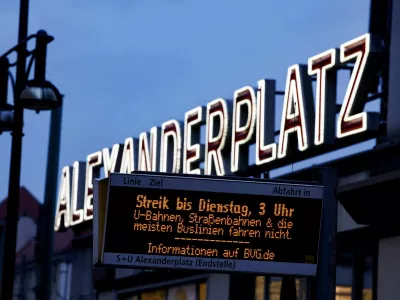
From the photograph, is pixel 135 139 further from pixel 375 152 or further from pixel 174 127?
pixel 375 152

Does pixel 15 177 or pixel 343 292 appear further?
pixel 343 292

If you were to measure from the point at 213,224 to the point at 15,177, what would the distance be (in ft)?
19.9

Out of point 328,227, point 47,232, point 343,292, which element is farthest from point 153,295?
point 328,227

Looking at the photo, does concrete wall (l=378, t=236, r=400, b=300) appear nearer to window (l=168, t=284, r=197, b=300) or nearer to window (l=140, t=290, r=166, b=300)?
window (l=168, t=284, r=197, b=300)

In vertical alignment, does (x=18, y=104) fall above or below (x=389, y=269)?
above

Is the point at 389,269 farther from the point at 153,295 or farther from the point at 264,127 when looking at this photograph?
the point at 153,295

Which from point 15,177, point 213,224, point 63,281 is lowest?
point 213,224

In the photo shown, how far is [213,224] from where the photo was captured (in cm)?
1560

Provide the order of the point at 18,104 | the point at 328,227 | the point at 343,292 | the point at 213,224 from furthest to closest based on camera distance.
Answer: the point at 343,292 < the point at 18,104 < the point at 213,224 < the point at 328,227

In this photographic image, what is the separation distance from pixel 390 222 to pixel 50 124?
29.5 feet

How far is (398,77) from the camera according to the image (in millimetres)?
24344

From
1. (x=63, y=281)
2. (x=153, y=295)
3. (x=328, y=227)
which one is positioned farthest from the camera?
(x=63, y=281)

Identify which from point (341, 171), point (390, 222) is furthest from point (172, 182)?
Result: point (341, 171)

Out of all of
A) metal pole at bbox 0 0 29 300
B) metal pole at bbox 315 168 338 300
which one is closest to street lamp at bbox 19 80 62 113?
metal pole at bbox 0 0 29 300
